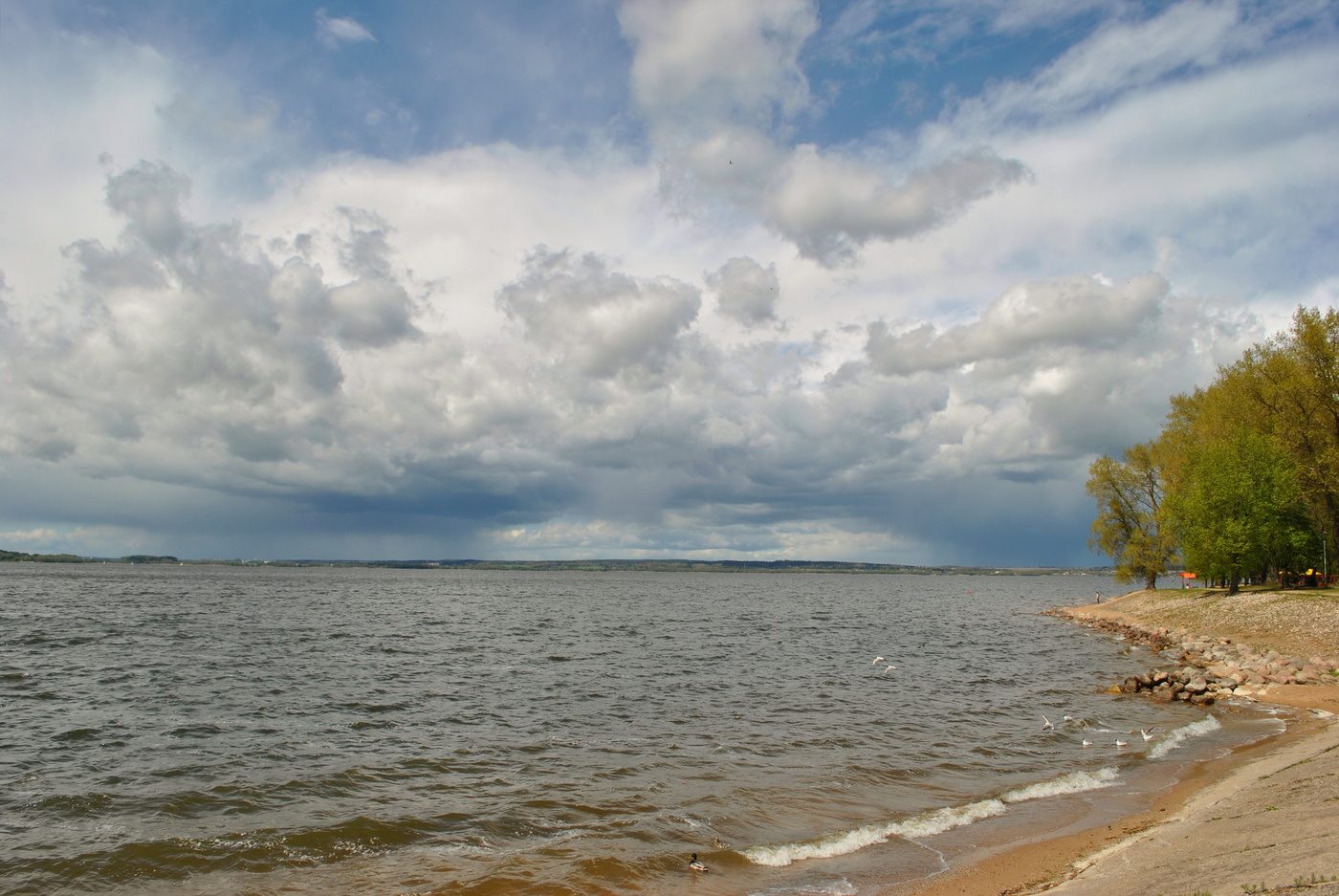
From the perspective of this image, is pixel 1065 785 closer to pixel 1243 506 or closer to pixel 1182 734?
pixel 1182 734

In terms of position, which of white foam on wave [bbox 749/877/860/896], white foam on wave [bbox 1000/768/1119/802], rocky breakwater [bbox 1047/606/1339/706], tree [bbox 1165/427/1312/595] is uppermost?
tree [bbox 1165/427/1312/595]

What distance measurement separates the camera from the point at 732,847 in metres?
14.1

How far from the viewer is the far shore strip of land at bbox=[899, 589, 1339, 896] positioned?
9.13 m

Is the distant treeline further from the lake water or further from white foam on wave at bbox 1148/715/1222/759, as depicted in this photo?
white foam on wave at bbox 1148/715/1222/759

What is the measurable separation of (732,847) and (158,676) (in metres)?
29.1

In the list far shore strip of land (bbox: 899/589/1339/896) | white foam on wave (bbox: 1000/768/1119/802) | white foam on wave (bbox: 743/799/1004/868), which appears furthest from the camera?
white foam on wave (bbox: 1000/768/1119/802)

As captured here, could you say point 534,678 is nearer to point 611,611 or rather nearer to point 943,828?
point 943,828

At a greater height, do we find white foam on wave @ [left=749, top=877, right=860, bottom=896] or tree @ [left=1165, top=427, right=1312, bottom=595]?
tree @ [left=1165, top=427, right=1312, bottom=595]

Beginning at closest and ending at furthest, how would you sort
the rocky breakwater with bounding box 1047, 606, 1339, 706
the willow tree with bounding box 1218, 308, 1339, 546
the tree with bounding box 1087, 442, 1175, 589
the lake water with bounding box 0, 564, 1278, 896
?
the lake water with bounding box 0, 564, 1278, 896
the rocky breakwater with bounding box 1047, 606, 1339, 706
the willow tree with bounding box 1218, 308, 1339, 546
the tree with bounding box 1087, 442, 1175, 589

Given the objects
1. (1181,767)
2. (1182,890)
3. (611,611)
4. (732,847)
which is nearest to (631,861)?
(732,847)

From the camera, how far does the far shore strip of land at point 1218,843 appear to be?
9133mm

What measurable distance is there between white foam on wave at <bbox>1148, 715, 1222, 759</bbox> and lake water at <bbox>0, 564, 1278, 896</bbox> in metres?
0.15

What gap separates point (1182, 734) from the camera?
76.1 ft

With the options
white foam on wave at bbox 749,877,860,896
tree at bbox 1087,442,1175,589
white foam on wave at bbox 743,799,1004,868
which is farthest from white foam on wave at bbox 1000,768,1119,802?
tree at bbox 1087,442,1175,589
